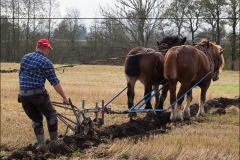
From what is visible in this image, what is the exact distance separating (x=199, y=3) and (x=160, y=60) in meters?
31.3

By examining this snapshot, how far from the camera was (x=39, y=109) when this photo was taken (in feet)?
19.4

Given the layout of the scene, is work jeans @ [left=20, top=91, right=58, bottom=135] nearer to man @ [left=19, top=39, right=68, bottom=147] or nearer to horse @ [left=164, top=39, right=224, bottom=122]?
man @ [left=19, top=39, right=68, bottom=147]

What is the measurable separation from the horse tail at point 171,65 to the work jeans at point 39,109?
3324 mm

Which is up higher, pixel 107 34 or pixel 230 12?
pixel 230 12

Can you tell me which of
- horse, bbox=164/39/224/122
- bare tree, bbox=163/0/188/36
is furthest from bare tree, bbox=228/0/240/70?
horse, bbox=164/39/224/122

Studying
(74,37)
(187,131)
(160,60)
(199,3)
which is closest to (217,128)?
(187,131)

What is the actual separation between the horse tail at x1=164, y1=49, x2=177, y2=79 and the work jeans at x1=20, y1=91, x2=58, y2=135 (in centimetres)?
332

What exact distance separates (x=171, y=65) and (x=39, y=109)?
357 centimetres

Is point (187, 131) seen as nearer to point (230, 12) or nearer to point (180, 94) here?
point (180, 94)

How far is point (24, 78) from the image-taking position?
579 cm

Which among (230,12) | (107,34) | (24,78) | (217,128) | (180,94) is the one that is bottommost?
(217,128)

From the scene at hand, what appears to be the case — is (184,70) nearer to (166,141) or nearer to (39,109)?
(166,141)

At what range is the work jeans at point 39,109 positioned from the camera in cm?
581

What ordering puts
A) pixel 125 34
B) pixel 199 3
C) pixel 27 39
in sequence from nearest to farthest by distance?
pixel 125 34, pixel 199 3, pixel 27 39
